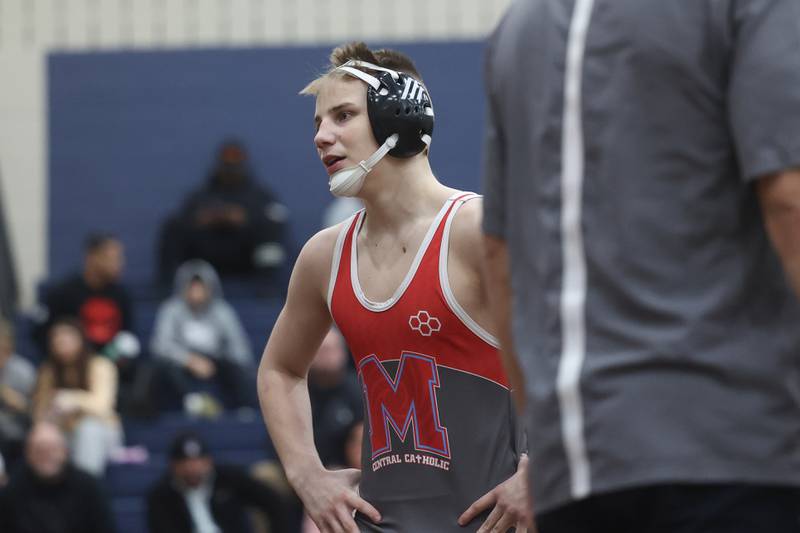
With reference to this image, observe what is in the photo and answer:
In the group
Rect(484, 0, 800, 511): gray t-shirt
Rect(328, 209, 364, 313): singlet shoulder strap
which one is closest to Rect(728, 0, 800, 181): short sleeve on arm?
Rect(484, 0, 800, 511): gray t-shirt

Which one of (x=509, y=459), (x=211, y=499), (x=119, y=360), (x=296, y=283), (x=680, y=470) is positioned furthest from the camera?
(x=119, y=360)

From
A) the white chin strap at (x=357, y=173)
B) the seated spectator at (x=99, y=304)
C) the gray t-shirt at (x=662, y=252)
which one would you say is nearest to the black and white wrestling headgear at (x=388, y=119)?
the white chin strap at (x=357, y=173)

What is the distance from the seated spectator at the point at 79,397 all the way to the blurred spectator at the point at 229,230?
1926 millimetres

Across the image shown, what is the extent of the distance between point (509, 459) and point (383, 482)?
0.33 metres

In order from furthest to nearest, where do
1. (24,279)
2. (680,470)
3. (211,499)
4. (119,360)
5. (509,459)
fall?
(24,279), (119,360), (211,499), (509,459), (680,470)

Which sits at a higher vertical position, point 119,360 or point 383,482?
point 383,482

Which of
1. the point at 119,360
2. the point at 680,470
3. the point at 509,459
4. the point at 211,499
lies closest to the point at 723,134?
the point at 680,470

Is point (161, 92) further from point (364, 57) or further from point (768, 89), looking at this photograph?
point (768, 89)

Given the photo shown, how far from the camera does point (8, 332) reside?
11.5 metres

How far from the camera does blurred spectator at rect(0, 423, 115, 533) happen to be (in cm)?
913

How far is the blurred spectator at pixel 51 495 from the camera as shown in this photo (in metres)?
9.13

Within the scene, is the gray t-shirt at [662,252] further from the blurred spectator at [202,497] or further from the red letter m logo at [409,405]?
the blurred spectator at [202,497]

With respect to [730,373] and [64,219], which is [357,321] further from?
[64,219]

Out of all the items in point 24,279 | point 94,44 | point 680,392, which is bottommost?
point 24,279
